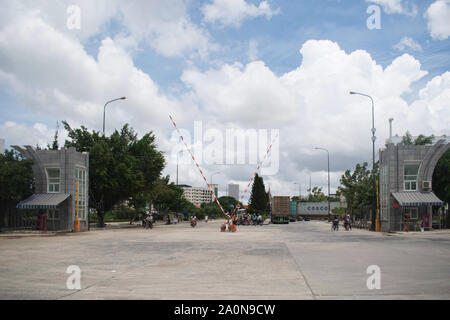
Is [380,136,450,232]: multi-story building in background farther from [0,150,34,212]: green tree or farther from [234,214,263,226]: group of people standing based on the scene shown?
[0,150,34,212]: green tree

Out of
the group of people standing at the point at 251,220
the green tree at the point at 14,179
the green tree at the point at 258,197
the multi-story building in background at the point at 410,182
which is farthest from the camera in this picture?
the green tree at the point at 258,197

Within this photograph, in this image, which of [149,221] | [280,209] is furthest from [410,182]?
[280,209]

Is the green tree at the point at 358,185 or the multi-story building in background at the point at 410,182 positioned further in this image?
the green tree at the point at 358,185

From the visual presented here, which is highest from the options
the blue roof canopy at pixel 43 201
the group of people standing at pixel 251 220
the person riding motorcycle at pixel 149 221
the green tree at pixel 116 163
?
the green tree at pixel 116 163

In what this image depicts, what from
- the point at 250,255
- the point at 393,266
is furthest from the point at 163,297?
the point at 250,255

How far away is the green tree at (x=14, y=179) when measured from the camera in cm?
3222

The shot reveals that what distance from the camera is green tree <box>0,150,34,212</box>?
32.2 metres

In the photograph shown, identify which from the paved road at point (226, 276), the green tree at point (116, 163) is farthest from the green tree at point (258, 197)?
the paved road at point (226, 276)

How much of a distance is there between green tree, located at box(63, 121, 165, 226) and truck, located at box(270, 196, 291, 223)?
889 inches

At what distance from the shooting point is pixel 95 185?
41688 mm

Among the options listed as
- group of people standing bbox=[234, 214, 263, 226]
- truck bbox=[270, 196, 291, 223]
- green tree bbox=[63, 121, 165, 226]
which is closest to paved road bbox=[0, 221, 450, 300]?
green tree bbox=[63, 121, 165, 226]

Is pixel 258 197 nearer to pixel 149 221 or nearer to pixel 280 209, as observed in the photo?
pixel 280 209

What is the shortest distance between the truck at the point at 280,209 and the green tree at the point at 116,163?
74.0 ft

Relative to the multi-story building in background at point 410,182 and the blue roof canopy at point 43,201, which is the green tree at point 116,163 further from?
the multi-story building in background at point 410,182
